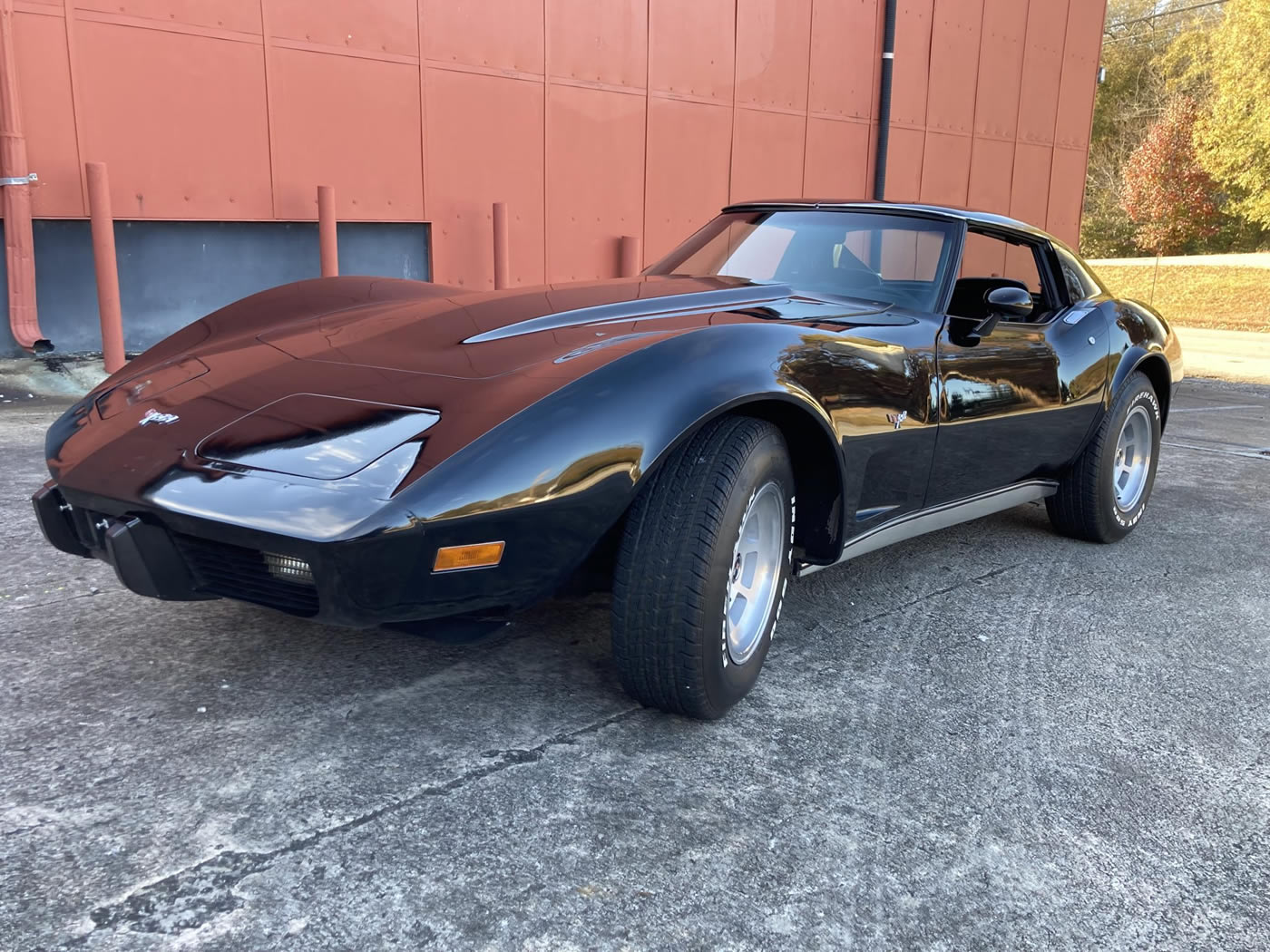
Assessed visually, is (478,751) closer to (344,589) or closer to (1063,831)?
(344,589)

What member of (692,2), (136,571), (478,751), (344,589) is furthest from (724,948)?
(692,2)

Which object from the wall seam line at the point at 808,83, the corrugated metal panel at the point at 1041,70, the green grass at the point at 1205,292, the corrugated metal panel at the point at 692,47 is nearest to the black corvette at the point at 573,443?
the corrugated metal panel at the point at 692,47

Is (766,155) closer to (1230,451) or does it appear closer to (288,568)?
(1230,451)

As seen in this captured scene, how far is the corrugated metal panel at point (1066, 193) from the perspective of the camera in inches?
536

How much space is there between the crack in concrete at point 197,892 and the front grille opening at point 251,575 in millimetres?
428

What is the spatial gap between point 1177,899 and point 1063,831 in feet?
0.84

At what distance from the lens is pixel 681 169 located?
9711mm

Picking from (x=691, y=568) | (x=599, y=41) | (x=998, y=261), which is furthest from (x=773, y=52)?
(x=691, y=568)

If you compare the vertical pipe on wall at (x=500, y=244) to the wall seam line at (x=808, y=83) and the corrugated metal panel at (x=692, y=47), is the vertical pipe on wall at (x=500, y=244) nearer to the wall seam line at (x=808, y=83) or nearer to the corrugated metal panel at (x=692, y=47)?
the corrugated metal panel at (x=692, y=47)

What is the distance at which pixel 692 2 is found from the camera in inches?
373

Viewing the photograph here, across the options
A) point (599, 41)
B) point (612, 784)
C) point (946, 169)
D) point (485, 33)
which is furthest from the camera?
point (946, 169)

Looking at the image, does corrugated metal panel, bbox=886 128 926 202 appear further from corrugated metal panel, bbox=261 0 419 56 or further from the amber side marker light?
the amber side marker light

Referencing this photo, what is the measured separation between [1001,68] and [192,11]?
9.16 meters

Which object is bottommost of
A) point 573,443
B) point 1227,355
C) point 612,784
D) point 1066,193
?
point 1227,355
